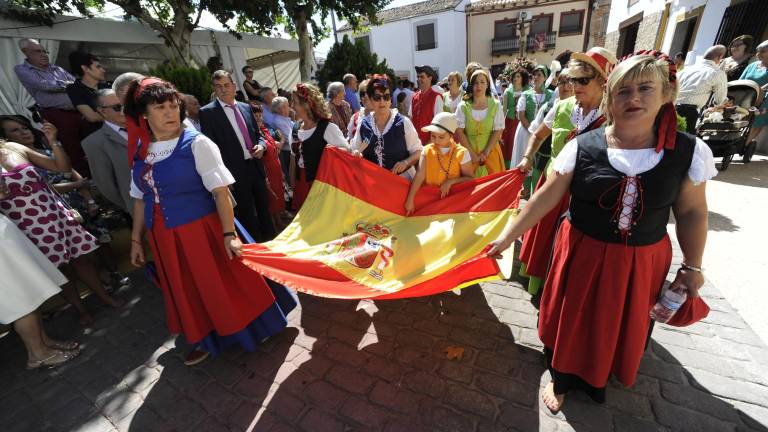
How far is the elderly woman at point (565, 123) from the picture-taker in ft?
8.29

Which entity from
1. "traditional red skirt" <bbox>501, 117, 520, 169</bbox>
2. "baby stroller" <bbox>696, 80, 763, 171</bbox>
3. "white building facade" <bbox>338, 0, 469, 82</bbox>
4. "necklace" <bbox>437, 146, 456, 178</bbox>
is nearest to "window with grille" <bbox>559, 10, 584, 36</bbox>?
"white building facade" <bbox>338, 0, 469, 82</bbox>

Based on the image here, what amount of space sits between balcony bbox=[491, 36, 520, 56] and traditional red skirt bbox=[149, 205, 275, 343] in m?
33.6

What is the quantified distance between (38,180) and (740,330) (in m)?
6.29

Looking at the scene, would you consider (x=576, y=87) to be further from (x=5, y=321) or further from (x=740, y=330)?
(x=5, y=321)

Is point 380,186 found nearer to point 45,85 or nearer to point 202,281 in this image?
point 202,281

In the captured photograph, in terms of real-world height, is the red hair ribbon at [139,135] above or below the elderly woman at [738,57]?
above

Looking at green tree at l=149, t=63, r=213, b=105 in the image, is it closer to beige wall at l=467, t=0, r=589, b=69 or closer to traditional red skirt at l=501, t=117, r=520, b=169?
traditional red skirt at l=501, t=117, r=520, b=169

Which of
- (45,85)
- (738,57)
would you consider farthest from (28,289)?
(738,57)

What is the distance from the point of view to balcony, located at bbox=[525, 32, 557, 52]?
29.0 m

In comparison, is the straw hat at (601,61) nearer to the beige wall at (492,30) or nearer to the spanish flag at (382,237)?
the spanish flag at (382,237)

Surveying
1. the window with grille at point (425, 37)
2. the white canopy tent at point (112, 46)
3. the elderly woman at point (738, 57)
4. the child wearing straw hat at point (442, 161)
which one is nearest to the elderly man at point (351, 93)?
the child wearing straw hat at point (442, 161)

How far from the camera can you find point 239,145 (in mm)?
4141

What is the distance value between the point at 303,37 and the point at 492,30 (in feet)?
80.9

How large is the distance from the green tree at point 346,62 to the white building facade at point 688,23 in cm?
946
